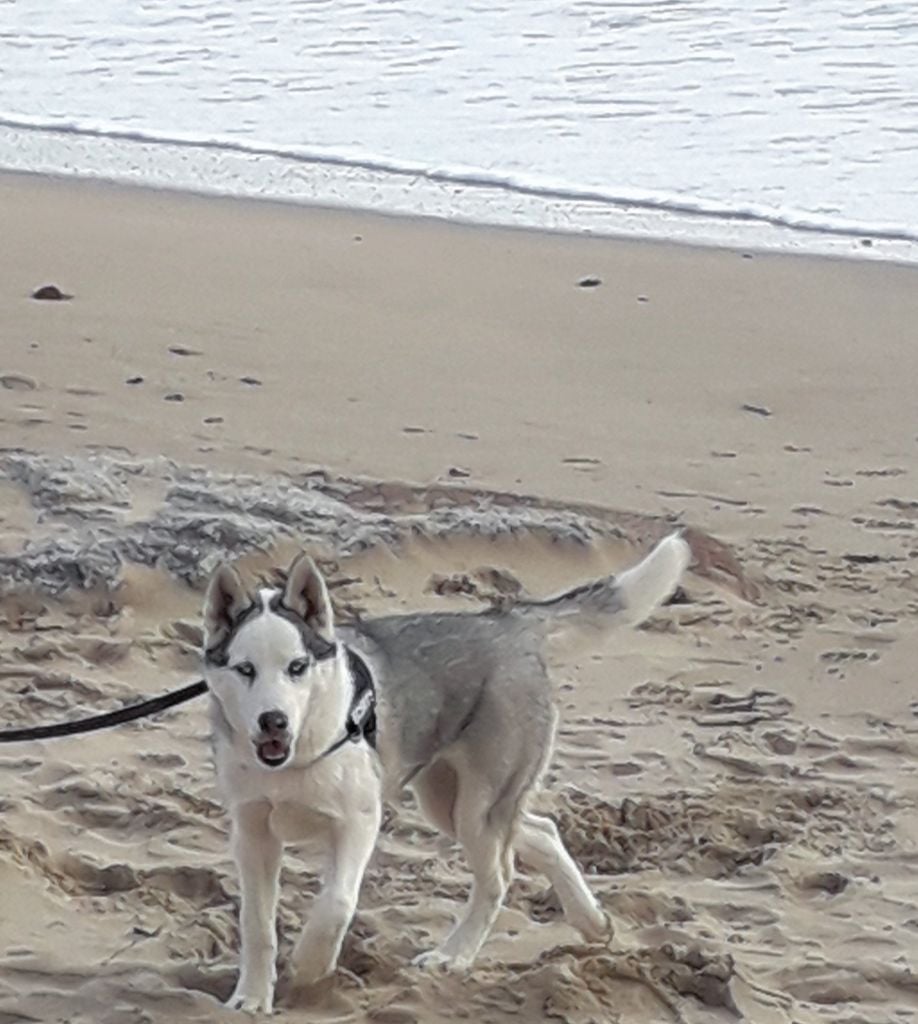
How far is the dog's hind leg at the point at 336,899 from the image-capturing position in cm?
396

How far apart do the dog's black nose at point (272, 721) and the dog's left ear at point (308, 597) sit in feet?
0.73

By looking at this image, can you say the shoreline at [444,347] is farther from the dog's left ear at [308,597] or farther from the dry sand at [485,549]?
the dog's left ear at [308,597]

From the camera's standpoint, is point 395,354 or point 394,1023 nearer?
point 394,1023

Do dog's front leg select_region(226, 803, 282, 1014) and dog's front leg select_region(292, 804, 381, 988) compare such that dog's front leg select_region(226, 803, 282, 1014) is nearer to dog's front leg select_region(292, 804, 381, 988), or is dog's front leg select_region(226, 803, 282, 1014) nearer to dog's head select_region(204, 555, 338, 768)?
dog's front leg select_region(292, 804, 381, 988)

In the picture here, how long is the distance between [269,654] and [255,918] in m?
0.59

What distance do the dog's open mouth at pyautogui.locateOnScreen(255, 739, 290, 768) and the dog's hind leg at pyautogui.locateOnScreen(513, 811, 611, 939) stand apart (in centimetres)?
82

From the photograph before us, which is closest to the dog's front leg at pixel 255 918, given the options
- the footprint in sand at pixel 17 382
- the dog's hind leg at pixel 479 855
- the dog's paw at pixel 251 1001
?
the dog's paw at pixel 251 1001

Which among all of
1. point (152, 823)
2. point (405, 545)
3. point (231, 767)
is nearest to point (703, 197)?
point (405, 545)

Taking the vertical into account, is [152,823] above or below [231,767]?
below

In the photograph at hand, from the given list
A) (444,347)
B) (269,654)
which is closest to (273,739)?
(269,654)

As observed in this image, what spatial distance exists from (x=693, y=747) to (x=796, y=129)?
7.73m

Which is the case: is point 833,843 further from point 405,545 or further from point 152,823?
point 405,545

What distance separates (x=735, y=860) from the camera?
4961mm

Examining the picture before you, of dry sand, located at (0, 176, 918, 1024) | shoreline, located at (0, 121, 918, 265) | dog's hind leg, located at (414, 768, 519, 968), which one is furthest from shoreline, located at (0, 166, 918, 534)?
dog's hind leg, located at (414, 768, 519, 968)
